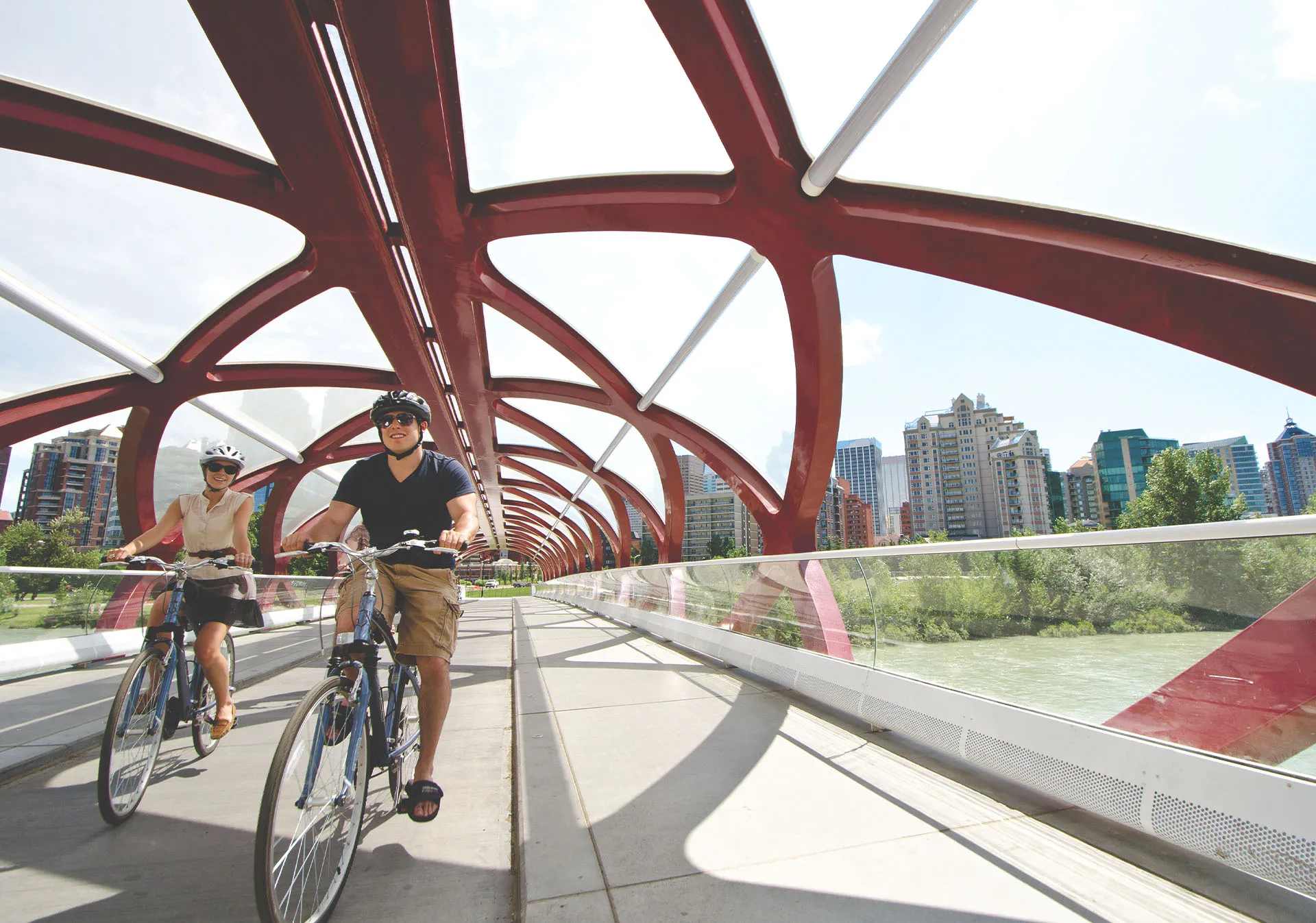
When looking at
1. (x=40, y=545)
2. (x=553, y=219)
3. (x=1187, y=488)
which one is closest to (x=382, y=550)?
(x=553, y=219)

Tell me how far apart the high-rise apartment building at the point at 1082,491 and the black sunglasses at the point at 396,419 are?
125830 millimetres

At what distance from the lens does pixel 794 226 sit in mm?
7688

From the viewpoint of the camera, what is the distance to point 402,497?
3.09 meters

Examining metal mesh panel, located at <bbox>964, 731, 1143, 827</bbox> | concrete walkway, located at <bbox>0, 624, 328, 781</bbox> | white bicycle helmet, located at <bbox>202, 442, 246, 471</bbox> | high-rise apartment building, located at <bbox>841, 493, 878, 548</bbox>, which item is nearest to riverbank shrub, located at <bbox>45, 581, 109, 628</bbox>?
concrete walkway, located at <bbox>0, 624, 328, 781</bbox>

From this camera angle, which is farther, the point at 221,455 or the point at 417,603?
the point at 221,455

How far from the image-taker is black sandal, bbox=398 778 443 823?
256cm

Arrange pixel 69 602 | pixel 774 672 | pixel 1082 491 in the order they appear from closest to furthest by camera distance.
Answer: pixel 774 672
pixel 69 602
pixel 1082 491

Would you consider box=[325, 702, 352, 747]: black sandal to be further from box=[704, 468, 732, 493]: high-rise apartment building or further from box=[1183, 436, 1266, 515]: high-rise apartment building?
box=[1183, 436, 1266, 515]: high-rise apartment building

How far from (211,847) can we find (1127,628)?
13.1 feet

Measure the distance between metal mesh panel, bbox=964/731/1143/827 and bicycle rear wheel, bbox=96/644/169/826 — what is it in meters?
4.01

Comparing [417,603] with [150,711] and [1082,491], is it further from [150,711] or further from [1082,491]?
[1082,491]

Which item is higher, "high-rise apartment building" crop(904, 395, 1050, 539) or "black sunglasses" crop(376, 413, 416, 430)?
"high-rise apartment building" crop(904, 395, 1050, 539)

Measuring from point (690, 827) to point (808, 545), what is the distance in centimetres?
980

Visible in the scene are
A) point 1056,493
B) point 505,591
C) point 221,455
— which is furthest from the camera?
point 1056,493
